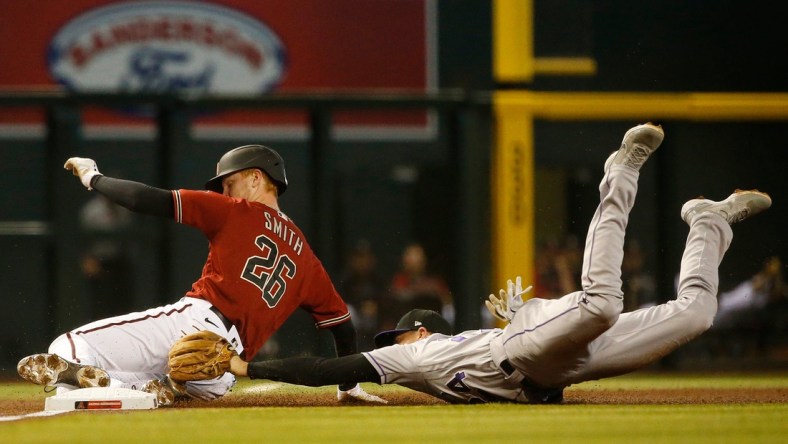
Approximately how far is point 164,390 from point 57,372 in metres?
0.44

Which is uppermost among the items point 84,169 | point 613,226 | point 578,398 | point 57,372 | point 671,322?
point 84,169

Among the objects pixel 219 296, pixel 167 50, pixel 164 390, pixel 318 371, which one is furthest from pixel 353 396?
pixel 167 50

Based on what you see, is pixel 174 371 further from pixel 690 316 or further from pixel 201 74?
pixel 201 74

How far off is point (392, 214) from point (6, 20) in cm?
339

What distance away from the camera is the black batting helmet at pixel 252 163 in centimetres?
511

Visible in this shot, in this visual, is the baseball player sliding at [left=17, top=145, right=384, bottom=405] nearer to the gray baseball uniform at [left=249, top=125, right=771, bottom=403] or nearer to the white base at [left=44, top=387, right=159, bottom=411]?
the white base at [left=44, top=387, right=159, bottom=411]

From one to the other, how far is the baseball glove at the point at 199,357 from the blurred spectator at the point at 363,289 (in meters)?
3.01

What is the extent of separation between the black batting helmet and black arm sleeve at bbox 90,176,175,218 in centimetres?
53

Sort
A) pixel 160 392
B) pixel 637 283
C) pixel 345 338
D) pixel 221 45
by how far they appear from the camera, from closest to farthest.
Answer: pixel 160 392, pixel 345 338, pixel 637 283, pixel 221 45

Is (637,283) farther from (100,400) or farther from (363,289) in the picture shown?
(100,400)

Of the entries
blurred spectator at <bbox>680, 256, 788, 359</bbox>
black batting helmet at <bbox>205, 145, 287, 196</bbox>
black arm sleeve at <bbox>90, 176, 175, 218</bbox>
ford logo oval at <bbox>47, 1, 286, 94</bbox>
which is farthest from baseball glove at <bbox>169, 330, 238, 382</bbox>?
ford logo oval at <bbox>47, 1, 286, 94</bbox>

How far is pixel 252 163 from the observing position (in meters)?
5.11

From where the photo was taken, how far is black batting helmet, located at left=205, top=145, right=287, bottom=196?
5.11 meters

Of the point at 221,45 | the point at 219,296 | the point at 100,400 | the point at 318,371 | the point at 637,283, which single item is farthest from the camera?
the point at 221,45
